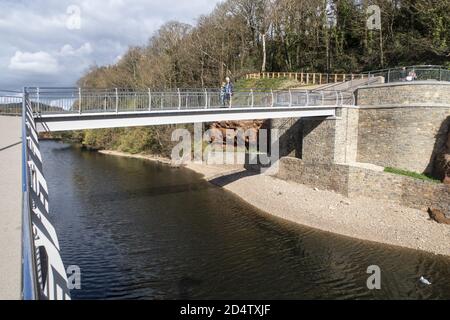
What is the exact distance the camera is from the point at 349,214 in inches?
839

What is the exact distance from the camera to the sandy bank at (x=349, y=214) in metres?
18.5

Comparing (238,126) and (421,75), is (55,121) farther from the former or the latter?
(238,126)

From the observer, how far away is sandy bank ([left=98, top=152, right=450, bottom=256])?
18.5 m

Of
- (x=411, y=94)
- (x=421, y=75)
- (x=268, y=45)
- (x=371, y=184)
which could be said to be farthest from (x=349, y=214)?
(x=268, y=45)

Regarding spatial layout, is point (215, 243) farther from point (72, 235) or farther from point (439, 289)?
point (439, 289)

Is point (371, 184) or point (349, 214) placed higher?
point (371, 184)

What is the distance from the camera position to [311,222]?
21.1 meters

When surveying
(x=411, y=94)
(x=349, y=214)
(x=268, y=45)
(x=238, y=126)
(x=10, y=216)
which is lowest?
(x=349, y=214)

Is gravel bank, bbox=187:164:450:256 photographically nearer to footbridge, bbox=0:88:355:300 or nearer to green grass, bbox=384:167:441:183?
green grass, bbox=384:167:441:183

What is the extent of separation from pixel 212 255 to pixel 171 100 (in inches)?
313

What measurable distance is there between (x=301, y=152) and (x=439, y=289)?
14958 mm

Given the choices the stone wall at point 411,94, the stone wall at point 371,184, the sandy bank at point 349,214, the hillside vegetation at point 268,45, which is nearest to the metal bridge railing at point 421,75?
the stone wall at point 411,94

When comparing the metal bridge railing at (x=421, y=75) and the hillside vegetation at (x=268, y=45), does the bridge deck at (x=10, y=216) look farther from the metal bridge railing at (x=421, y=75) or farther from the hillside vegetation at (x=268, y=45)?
the hillside vegetation at (x=268, y=45)

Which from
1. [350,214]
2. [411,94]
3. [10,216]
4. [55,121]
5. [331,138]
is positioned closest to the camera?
[10,216]
